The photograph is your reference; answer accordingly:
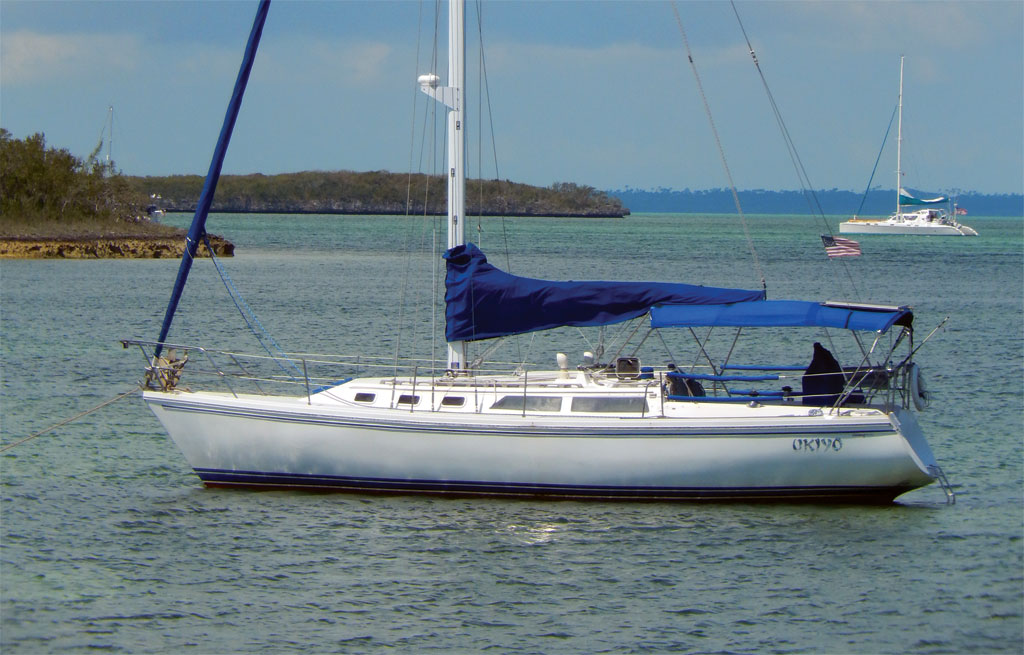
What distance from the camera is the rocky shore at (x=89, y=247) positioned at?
6900 centimetres

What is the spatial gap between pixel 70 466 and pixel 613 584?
9.95 metres

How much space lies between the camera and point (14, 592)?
14.5 m

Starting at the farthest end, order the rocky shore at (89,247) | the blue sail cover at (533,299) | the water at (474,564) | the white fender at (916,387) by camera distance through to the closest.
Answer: the rocky shore at (89,247) → the blue sail cover at (533,299) → the white fender at (916,387) → the water at (474,564)

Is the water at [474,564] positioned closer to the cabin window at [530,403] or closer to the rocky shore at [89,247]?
the cabin window at [530,403]

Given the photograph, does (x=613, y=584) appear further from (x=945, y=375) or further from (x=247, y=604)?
(x=945, y=375)

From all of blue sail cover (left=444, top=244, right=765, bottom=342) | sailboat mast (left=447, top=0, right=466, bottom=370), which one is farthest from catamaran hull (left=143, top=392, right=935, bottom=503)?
sailboat mast (left=447, top=0, right=466, bottom=370)

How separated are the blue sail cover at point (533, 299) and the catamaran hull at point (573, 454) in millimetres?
1814

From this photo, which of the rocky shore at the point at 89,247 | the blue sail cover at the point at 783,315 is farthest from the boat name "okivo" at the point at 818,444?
the rocky shore at the point at 89,247

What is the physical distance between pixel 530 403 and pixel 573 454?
3.08 ft

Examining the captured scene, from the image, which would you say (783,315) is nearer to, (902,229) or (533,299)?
(533,299)

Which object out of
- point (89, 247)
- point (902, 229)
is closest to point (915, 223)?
point (902, 229)

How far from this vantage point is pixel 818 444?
55.4ft

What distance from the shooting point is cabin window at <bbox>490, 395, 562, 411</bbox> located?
17.4 m

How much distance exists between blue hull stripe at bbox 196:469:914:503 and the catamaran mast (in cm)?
356
